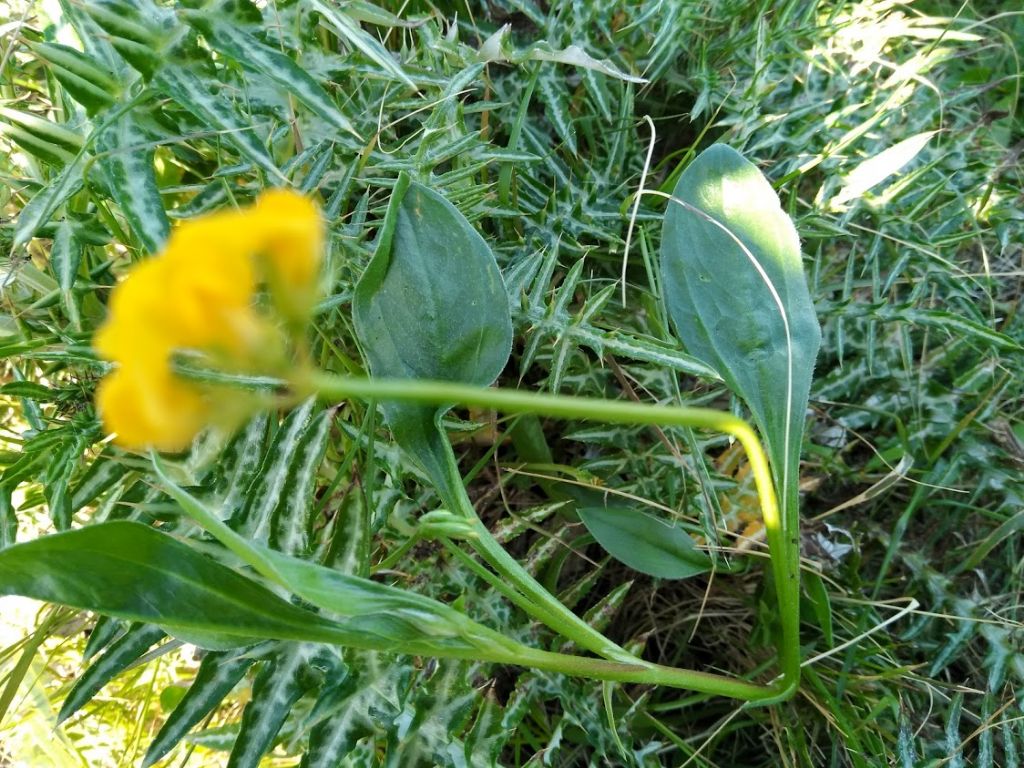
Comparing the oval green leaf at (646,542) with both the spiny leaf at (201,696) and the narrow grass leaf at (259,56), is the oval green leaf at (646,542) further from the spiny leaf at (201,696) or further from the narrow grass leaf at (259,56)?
the narrow grass leaf at (259,56)

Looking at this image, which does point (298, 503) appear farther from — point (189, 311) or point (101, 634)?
point (189, 311)

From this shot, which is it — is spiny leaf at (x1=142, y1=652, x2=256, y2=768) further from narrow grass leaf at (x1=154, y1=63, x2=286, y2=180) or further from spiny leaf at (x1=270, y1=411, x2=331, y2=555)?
narrow grass leaf at (x1=154, y1=63, x2=286, y2=180)

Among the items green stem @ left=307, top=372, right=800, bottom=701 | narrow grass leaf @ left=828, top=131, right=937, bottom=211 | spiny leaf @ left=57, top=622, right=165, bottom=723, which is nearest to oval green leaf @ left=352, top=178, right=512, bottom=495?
green stem @ left=307, top=372, right=800, bottom=701

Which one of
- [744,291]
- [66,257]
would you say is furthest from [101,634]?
[744,291]

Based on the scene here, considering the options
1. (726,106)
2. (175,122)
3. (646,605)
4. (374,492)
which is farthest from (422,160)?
(646,605)

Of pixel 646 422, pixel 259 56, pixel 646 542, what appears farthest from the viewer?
pixel 646 542

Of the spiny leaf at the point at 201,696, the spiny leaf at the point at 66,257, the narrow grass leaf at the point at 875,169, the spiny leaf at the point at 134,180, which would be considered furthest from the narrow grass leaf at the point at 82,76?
the narrow grass leaf at the point at 875,169
